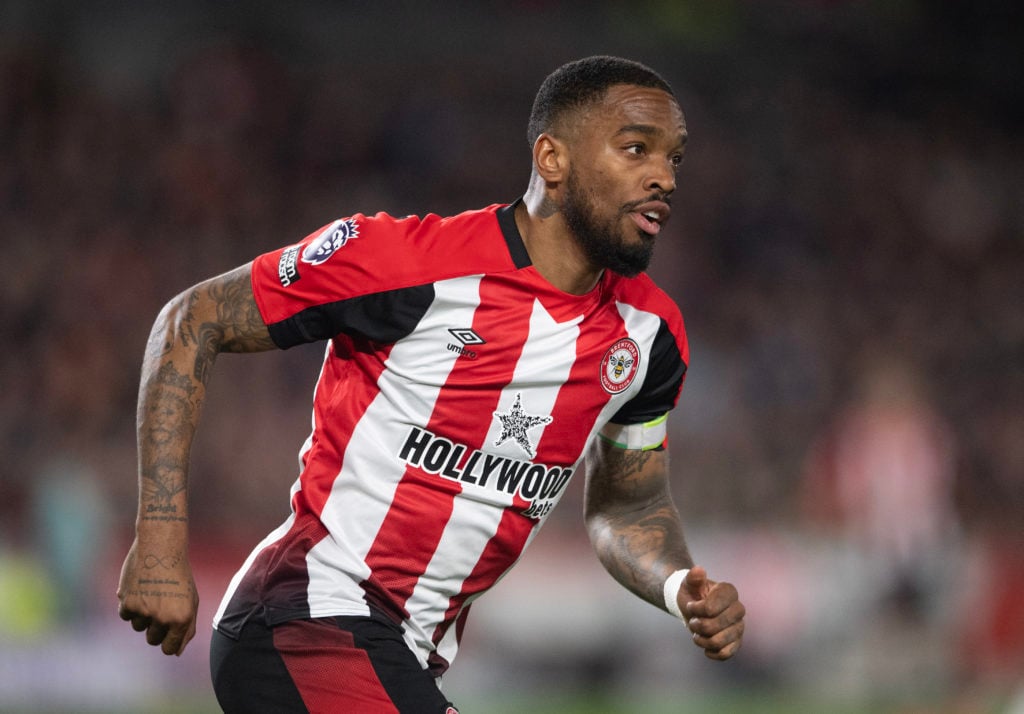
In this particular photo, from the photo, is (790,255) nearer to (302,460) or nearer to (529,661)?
(529,661)

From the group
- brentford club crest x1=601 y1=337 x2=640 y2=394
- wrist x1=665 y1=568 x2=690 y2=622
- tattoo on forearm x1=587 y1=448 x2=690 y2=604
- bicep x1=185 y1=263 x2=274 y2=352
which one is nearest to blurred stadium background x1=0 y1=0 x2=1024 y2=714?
tattoo on forearm x1=587 y1=448 x2=690 y2=604

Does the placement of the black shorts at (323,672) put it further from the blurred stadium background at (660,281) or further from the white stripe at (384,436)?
the blurred stadium background at (660,281)

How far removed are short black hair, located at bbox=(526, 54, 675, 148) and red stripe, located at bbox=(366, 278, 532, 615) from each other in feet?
1.69

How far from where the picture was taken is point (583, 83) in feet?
12.0

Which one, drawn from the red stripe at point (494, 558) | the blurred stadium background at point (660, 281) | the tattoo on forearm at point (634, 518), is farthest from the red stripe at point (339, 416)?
the blurred stadium background at point (660, 281)

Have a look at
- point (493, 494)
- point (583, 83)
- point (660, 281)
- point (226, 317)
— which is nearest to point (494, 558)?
point (493, 494)

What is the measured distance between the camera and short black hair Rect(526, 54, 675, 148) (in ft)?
11.9

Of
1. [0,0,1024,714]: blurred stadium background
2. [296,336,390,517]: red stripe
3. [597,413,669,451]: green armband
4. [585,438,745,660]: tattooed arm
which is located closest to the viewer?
[296,336,390,517]: red stripe

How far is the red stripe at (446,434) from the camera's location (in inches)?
135

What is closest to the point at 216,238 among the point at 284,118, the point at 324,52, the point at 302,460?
the point at 284,118

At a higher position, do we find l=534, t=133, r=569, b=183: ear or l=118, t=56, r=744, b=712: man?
l=534, t=133, r=569, b=183: ear

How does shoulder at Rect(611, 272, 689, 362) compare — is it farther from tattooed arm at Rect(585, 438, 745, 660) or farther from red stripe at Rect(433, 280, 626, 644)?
tattooed arm at Rect(585, 438, 745, 660)

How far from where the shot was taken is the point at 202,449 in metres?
10.4

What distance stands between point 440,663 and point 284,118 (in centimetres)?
1040
